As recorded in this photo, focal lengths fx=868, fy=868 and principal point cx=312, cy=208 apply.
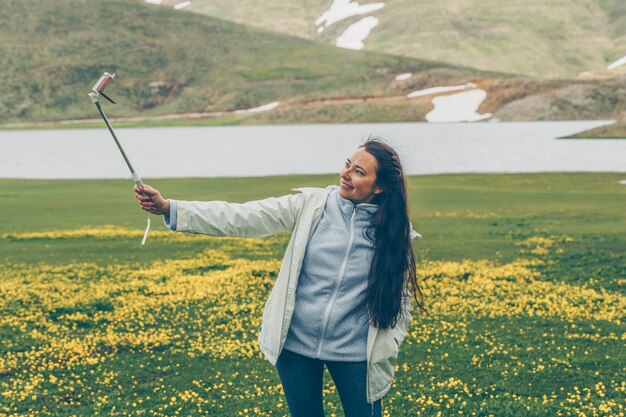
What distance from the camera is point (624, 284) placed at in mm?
21375

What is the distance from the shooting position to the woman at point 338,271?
6777mm

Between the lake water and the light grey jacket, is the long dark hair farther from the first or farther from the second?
the lake water

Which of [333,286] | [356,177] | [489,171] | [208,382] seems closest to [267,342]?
[333,286]

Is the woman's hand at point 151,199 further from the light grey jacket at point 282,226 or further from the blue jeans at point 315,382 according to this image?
the blue jeans at point 315,382

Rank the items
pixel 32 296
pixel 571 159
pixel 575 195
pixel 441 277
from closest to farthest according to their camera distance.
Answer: pixel 32 296
pixel 441 277
pixel 575 195
pixel 571 159

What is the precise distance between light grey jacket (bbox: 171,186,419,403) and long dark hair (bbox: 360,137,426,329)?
0.69 ft

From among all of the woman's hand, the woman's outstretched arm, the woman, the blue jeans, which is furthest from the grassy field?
the woman's hand

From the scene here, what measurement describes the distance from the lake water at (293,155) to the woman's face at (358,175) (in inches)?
1726

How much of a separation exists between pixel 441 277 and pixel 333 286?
16.0m

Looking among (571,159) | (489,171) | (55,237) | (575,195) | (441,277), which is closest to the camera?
(441,277)

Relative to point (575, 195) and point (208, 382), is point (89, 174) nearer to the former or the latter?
point (575, 195)

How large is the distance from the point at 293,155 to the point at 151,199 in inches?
3805

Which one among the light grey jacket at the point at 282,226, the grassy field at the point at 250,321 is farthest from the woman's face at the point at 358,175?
the grassy field at the point at 250,321

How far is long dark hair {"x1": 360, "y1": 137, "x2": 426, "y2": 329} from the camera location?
681 cm
